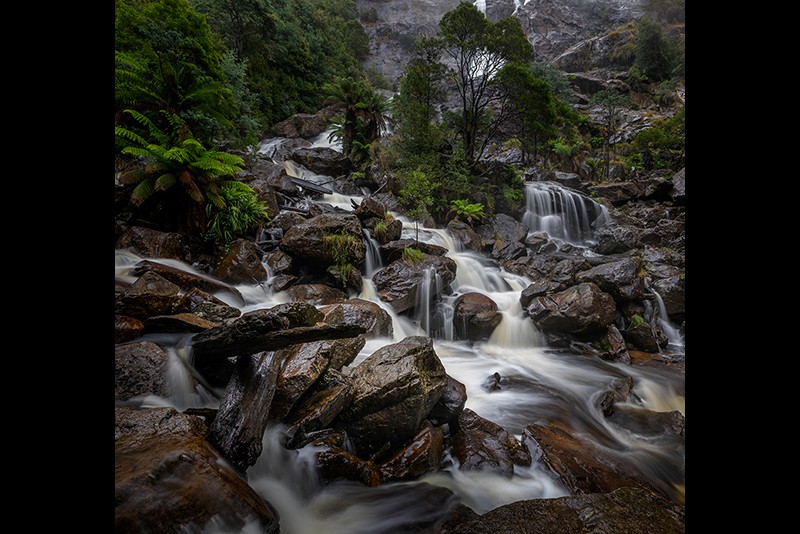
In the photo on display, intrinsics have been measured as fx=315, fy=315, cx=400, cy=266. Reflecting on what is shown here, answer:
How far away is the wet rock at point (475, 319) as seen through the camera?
7.13 meters

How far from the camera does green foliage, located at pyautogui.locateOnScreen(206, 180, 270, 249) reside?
21.9ft

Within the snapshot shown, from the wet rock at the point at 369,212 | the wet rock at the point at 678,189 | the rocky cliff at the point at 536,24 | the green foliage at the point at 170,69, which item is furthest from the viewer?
the rocky cliff at the point at 536,24

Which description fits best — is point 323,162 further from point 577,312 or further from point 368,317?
point 577,312

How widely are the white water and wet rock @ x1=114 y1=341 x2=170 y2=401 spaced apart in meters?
0.09

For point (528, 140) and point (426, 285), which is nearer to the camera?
point (426, 285)

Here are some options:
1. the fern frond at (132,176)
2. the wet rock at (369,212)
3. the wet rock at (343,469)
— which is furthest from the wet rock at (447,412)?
the fern frond at (132,176)

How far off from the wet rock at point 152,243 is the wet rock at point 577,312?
24.9ft

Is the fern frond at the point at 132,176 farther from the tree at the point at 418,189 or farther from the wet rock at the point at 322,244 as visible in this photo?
the tree at the point at 418,189

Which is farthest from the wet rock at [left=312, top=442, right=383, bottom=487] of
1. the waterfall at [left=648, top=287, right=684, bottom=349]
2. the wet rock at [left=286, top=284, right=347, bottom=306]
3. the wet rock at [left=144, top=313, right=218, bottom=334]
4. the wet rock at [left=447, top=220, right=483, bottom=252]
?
the wet rock at [left=447, top=220, right=483, bottom=252]

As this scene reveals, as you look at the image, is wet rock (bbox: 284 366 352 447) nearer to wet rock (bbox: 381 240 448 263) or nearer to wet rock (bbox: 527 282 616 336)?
wet rock (bbox: 381 240 448 263)
